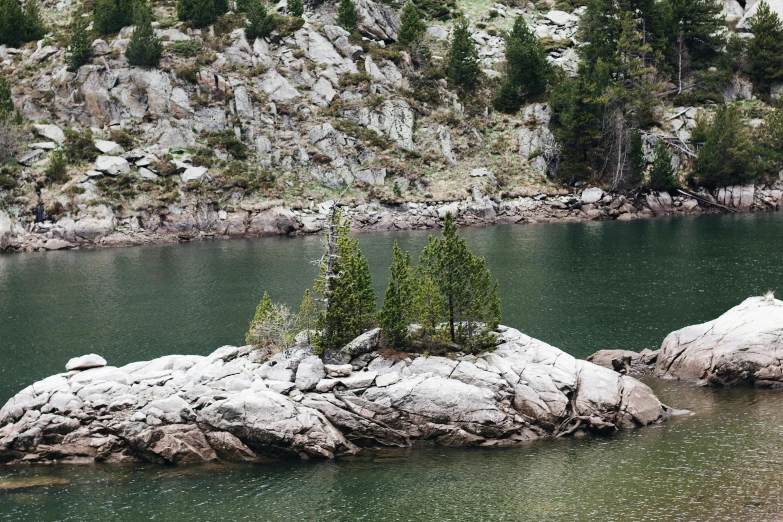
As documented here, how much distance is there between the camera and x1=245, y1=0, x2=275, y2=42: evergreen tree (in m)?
141

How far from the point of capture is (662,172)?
123375 mm

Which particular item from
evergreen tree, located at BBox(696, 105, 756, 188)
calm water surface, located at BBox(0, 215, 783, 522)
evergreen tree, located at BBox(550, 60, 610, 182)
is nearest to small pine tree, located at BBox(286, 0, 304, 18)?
evergreen tree, located at BBox(550, 60, 610, 182)

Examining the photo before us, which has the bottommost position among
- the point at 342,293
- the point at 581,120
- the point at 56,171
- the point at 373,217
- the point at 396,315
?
the point at 396,315

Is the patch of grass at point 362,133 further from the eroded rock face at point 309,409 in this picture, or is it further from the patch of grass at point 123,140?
the eroded rock face at point 309,409

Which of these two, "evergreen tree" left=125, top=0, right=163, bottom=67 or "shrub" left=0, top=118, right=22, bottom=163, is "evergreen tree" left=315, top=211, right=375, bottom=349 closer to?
"shrub" left=0, top=118, right=22, bottom=163

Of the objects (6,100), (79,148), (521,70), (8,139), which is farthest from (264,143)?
(521,70)

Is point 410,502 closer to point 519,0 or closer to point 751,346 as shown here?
point 751,346

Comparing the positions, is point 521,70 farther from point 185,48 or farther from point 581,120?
point 185,48

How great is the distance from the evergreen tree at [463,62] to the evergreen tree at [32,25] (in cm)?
9227

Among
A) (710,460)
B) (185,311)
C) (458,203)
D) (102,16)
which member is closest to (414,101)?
(458,203)

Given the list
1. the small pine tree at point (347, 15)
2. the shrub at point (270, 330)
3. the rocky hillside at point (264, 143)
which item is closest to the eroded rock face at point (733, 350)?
the shrub at point (270, 330)

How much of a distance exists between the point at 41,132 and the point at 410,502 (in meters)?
123

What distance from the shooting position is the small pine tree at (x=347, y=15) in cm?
14888

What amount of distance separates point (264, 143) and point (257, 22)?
1172 inches
